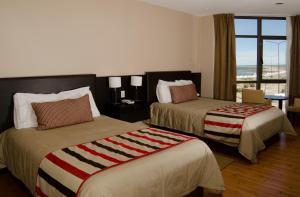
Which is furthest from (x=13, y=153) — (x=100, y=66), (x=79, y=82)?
(x=100, y=66)

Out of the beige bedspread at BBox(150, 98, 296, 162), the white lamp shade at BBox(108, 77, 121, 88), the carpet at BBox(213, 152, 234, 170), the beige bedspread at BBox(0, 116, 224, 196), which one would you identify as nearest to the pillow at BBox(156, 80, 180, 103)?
the beige bedspread at BBox(150, 98, 296, 162)

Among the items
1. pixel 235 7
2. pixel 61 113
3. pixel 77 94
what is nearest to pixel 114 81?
pixel 77 94

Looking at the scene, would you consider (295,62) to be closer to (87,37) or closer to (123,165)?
(87,37)

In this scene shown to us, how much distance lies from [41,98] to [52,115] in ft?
1.20

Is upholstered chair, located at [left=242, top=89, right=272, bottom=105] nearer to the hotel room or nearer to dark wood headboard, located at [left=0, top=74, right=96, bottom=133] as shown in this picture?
the hotel room

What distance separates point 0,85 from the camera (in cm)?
271

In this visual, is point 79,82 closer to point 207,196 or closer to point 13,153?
point 13,153

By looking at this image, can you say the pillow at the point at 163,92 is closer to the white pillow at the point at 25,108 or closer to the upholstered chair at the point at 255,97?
the upholstered chair at the point at 255,97

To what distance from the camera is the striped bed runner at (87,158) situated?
1.63 m

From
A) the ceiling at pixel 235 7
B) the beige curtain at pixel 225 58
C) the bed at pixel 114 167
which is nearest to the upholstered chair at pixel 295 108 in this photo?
the beige curtain at pixel 225 58

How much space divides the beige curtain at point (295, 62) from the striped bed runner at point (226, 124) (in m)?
2.50

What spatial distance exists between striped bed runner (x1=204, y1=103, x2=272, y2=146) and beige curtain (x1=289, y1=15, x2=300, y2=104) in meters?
2.50

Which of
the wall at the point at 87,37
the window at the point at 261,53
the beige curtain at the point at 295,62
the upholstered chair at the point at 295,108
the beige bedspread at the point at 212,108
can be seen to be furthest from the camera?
the window at the point at 261,53

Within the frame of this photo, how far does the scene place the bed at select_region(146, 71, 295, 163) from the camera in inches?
122
